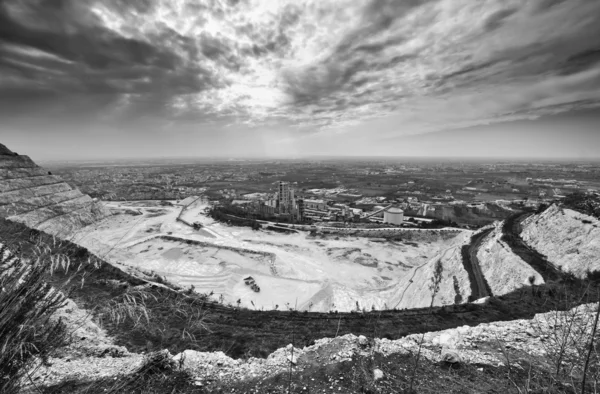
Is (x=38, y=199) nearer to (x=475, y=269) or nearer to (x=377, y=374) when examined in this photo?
(x=377, y=374)

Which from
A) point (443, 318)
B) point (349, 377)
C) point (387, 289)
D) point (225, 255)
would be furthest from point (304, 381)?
point (225, 255)

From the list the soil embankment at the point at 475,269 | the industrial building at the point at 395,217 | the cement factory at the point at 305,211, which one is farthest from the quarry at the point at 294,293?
the cement factory at the point at 305,211

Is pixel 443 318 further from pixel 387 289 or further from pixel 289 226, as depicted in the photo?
pixel 289 226

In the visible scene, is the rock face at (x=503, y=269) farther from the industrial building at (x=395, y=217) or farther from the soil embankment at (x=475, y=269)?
the industrial building at (x=395, y=217)

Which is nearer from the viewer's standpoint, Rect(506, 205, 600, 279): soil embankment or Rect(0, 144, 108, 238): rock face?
Rect(506, 205, 600, 279): soil embankment

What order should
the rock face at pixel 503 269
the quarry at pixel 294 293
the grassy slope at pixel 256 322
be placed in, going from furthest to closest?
the rock face at pixel 503 269 → the grassy slope at pixel 256 322 → the quarry at pixel 294 293

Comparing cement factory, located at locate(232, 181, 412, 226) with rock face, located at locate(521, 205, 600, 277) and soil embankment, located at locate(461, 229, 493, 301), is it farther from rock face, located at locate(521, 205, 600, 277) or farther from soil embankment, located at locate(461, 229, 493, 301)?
rock face, located at locate(521, 205, 600, 277)

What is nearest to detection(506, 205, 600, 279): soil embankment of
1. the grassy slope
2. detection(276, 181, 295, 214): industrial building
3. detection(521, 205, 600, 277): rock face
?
detection(521, 205, 600, 277): rock face
